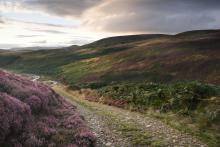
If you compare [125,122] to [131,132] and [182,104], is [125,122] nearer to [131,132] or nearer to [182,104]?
[131,132]

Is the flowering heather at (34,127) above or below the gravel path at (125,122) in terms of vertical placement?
above

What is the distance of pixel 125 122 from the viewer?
20672 mm

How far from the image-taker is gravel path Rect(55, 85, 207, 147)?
15531 millimetres

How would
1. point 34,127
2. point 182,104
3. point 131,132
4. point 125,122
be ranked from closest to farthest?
point 34,127
point 131,132
point 125,122
point 182,104

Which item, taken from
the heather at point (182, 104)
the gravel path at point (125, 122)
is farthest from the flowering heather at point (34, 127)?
the heather at point (182, 104)

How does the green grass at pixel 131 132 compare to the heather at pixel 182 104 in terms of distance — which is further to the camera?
the heather at pixel 182 104

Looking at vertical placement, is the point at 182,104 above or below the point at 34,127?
below

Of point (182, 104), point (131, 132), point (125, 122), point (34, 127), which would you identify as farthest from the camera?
point (182, 104)

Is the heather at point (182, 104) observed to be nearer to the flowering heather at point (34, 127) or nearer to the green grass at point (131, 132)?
the green grass at point (131, 132)

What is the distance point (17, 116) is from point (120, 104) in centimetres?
1590

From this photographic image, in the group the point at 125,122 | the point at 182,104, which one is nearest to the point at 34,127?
the point at 125,122

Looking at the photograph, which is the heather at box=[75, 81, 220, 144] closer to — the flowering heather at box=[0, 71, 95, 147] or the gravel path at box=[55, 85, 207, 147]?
the gravel path at box=[55, 85, 207, 147]

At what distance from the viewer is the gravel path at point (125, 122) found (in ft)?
51.0

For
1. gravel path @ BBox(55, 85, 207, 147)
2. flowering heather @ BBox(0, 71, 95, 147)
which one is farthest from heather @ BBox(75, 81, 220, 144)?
flowering heather @ BBox(0, 71, 95, 147)
